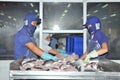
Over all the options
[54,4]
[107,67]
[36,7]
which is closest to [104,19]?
[54,4]

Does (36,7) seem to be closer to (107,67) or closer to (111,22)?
(111,22)

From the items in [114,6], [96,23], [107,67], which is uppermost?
[114,6]

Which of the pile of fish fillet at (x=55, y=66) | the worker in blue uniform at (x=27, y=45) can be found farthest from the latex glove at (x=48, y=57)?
the pile of fish fillet at (x=55, y=66)

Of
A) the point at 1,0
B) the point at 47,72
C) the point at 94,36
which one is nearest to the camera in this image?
the point at 47,72

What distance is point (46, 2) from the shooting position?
448cm

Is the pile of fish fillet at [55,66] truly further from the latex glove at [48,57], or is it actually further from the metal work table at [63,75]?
the latex glove at [48,57]

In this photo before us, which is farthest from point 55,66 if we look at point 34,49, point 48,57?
point 34,49

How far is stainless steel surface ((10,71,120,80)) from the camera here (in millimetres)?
1745

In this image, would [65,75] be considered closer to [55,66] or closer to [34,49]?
[55,66]

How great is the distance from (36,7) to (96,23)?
142 centimetres

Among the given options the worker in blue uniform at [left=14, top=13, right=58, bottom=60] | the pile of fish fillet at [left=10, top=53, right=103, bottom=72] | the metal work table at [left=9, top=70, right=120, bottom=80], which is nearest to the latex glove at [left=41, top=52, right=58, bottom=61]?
the worker in blue uniform at [left=14, top=13, right=58, bottom=60]

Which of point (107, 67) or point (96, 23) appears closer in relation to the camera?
point (107, 67)

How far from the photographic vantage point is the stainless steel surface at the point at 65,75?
1745mm

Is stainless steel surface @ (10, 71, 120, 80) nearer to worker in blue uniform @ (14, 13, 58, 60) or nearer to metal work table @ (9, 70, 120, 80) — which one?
metal work table @ (9, 70, 120, 80)
